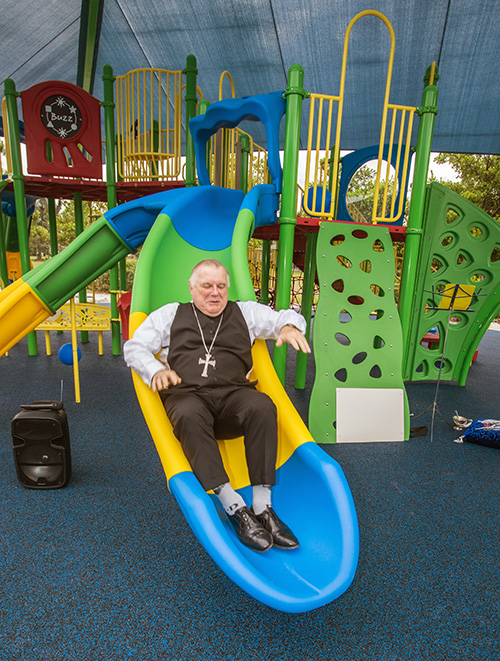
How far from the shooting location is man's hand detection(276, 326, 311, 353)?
6.30 ft

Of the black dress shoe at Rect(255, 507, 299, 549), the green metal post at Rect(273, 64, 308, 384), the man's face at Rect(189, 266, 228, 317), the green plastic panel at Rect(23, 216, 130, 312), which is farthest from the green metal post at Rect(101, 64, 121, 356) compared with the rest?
the black dress shoe at Rect(255, 507, 299, 549)

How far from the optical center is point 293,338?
1955 millimetres

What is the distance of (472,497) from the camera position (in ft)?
7.84

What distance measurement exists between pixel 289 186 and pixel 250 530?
229cm

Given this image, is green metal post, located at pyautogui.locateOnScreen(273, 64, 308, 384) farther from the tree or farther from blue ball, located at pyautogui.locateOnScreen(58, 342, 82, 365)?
the tree

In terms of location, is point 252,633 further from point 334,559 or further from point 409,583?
point 409,583

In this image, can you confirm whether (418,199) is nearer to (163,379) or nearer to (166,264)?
(166,264)

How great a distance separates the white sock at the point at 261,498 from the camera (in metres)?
1.71

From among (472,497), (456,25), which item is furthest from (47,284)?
(456,25)

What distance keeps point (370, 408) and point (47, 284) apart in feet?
8.27

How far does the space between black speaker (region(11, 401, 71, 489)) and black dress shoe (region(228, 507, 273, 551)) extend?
1152 mm

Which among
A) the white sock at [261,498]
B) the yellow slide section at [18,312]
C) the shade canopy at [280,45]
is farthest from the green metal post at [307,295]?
the shade canopy at [280,45]

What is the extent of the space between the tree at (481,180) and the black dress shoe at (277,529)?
1205 cm

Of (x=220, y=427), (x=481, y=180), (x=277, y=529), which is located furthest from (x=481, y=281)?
(x=481, y=180)
